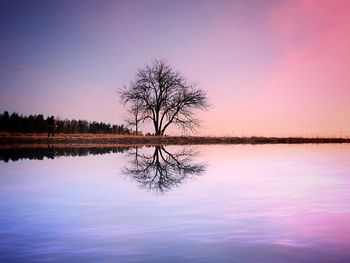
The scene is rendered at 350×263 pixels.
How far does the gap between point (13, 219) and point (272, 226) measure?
5000 millimetres

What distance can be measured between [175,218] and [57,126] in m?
64.6

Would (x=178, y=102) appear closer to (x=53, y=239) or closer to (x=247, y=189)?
(x=247, y=189)

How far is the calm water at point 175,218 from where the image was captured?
21.2 feet

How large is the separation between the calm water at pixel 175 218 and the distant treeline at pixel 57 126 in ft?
183

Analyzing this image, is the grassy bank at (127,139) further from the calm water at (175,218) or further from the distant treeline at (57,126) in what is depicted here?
the calm water at (175,218)

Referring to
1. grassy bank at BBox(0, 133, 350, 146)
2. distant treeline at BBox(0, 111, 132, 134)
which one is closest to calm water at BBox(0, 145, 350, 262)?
grassy bank at BBox(0, 133, 350, 146)

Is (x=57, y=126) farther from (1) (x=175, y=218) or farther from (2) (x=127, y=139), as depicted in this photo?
(1) (x=175, y=218)

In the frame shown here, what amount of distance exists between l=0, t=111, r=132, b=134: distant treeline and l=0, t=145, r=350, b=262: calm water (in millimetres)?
55719

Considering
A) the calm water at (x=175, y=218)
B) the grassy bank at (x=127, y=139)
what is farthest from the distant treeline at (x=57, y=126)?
the calm water at (x=175, y=218)

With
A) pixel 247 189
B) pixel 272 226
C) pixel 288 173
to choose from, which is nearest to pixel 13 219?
pixel 272 226

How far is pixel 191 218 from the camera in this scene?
9180 mm

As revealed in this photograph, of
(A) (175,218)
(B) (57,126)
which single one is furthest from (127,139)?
(A) (175,218)

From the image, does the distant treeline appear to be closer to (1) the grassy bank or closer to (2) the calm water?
(1) the grassy bank

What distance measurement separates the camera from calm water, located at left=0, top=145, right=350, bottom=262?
21.2 ft
